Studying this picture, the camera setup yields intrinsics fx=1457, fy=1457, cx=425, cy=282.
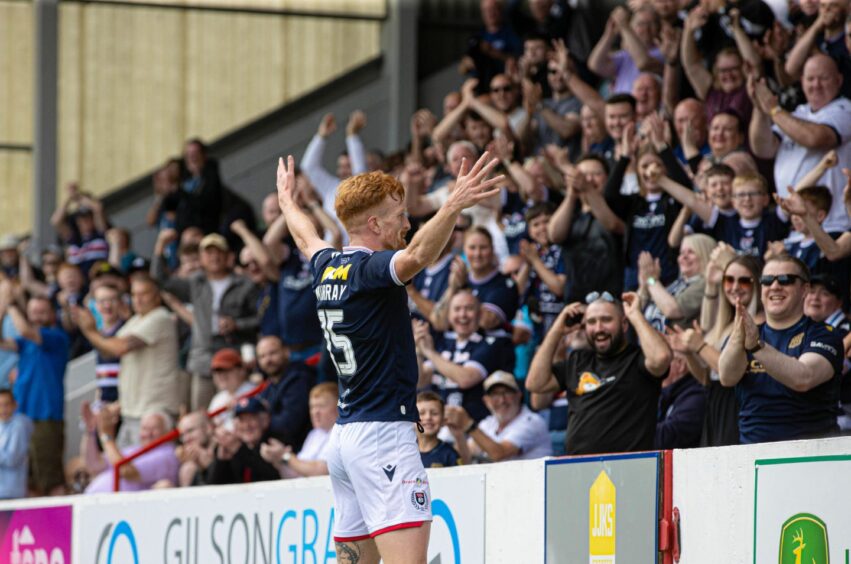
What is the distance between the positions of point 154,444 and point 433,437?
3596 mm

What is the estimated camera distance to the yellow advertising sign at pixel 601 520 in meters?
6.51

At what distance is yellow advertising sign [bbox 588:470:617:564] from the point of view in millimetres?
6508

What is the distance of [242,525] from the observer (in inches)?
343

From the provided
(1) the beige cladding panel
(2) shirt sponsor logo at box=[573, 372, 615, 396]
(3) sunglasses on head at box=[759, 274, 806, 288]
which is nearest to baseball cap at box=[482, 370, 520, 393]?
(2) shirt sponsor logo at box=[573, 372, 615, 396]

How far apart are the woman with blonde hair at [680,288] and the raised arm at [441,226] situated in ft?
12.6

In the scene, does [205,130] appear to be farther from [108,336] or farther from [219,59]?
[108,336]

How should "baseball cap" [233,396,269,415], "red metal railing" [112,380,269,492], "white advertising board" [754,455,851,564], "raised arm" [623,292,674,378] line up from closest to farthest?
"white advertising board" [754,455,851,564]
"raised arm" [623,292,674,378]
"baseball cap" [233,396,269,415]
"red metal railing" [112,380,269,492]

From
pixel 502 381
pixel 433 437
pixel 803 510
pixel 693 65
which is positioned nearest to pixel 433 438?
pixel 433 437

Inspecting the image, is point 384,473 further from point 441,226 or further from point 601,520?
point 601,520

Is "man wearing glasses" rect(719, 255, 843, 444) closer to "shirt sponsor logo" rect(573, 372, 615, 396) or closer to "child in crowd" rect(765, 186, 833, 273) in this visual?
"shirt sponsor logo" rect(573, 372, 615, 396)

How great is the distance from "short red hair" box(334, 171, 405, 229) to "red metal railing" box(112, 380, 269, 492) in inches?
252

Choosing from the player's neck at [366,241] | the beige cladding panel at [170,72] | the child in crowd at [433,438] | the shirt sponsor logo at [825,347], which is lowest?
the child in crowd at [433,438]

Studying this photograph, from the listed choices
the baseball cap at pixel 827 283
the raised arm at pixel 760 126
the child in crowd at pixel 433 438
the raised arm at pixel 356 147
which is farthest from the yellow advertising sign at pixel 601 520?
the raised arm at pixel 356 147

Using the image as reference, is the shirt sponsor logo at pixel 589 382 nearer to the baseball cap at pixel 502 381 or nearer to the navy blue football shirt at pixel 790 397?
the navy blue football shirt at pixel 790 397
